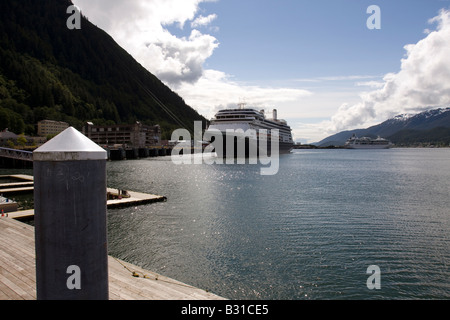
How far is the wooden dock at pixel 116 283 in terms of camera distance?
26.9ft

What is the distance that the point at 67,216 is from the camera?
3848 mm

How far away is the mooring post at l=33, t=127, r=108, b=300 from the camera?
3.82m

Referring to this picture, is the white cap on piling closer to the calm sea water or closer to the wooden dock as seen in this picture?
the wooden dock

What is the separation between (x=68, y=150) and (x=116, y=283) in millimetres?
6522

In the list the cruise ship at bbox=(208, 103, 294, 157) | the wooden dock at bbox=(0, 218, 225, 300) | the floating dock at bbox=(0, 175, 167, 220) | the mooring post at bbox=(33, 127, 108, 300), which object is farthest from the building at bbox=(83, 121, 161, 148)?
the mooring post at bbox=(33, 127, 108, 300)

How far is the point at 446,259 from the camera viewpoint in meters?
16.1

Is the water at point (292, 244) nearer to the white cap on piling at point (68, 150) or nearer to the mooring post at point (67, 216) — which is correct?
the mooring post at point (67, 216)

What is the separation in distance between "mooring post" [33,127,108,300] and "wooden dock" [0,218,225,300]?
456 centimetres

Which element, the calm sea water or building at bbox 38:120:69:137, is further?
building at bbox 38:120:69:137

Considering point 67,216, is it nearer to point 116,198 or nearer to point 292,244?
point 292,244
